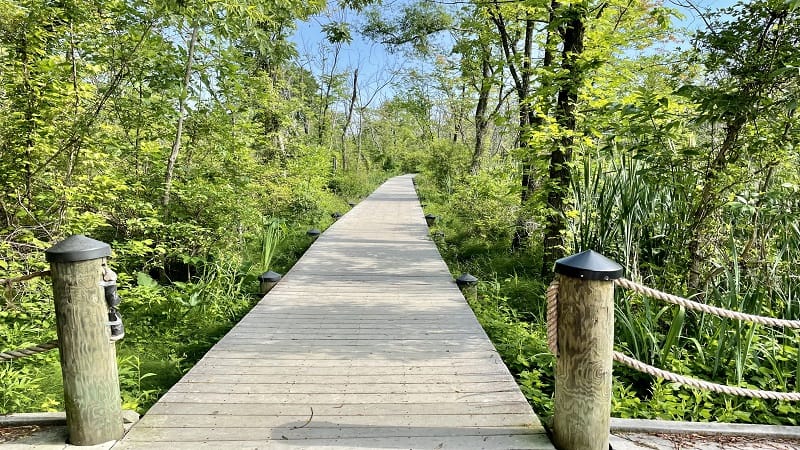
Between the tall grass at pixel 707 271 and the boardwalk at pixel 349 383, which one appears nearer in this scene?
the boardwalk at pixel 349 383

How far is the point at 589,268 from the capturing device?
1.92m

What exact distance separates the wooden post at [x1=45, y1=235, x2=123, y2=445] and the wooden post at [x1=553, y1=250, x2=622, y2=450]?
6.77 ft

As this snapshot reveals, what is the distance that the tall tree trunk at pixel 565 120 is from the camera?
478 centimetres

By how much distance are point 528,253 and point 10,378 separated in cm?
635

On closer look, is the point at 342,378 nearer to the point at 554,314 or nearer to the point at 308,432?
the point at 308,432

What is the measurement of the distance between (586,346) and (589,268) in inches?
13.5

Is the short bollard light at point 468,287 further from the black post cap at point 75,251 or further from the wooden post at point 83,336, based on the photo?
the black post cap at point 75,251

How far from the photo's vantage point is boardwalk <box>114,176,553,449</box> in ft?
7.42

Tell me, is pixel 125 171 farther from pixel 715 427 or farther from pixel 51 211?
pixel 715 427

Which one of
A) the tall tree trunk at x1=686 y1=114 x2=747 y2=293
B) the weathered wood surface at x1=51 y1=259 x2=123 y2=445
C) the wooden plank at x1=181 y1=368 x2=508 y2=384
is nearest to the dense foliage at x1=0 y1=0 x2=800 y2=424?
the tall tree trunk at x1=686 y1=114 x2=747 y2=293

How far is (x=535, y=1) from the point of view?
194 inches

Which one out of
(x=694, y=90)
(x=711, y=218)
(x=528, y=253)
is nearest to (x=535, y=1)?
(x=694, y=90)

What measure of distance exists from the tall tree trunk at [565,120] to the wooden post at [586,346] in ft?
9.36

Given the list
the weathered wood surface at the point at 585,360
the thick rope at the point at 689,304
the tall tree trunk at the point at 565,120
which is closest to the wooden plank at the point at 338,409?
the weathered wood surface at the point at 585,360
